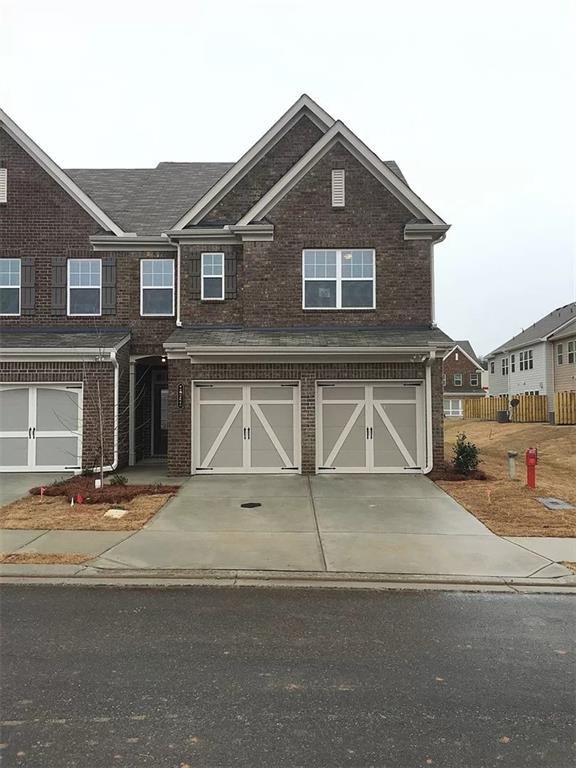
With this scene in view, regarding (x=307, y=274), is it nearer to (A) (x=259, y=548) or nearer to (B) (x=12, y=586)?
(A) (x=259, y=548)

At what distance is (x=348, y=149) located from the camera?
14.2 m

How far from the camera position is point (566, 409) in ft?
95.9

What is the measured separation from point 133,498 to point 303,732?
25.0 feet

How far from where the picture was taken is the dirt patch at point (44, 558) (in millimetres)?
6363

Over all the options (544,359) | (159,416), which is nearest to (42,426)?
(159,416)

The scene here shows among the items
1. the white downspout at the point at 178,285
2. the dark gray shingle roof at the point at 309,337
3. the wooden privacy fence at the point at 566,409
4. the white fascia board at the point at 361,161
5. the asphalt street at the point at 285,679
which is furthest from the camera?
the wooden privacy fence at the point at 566,409

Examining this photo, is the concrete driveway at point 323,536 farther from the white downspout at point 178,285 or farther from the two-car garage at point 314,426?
the white downspout at point 178,285

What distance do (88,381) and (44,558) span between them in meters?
7.51

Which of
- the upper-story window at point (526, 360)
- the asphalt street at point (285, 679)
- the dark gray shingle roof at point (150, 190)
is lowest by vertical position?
the asphalt street at point (285, 679)

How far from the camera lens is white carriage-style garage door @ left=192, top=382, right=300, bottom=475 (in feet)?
42.7

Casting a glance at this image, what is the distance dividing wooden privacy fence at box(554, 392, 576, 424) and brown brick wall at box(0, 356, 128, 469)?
25.9 m

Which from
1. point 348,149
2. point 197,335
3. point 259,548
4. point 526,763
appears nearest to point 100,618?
point 259,548

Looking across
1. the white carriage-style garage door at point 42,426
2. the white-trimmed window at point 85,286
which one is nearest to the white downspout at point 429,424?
the white carriage-style garage door at point 42,426

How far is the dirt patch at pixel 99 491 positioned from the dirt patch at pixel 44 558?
3085 millimetres
